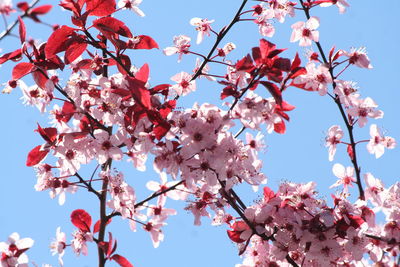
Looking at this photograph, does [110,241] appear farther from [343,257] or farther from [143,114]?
[343,257]

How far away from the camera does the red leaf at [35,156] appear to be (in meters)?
2.50

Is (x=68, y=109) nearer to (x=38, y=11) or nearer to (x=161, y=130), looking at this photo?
(x=161, y=130)

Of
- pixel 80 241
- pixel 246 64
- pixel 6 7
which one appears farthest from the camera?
pixel 80 241

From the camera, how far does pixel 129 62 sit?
2.58 m

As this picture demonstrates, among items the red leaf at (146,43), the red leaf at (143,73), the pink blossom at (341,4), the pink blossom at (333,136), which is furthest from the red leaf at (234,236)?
the pink blossom at (341,4)

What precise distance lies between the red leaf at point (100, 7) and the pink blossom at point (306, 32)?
0.96m

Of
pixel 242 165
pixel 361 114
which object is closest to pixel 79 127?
pixel 242 165

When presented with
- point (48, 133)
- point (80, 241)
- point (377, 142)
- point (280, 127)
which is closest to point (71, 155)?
point (48, 133)

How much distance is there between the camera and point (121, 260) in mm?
2496

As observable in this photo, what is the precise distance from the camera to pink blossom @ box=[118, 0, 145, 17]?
280 centimetres

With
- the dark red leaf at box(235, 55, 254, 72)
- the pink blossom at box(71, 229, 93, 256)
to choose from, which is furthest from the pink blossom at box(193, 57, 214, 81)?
the pink blossom at box(71, 229, 93, 256)

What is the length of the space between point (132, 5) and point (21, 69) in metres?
0.69

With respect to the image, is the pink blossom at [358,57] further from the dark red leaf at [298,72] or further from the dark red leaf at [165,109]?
the dark red leaf at [165,109]

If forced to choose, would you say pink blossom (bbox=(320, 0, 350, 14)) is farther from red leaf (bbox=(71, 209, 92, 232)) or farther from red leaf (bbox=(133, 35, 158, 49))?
red leaf (bbox=(71, 209, 92, 232))
